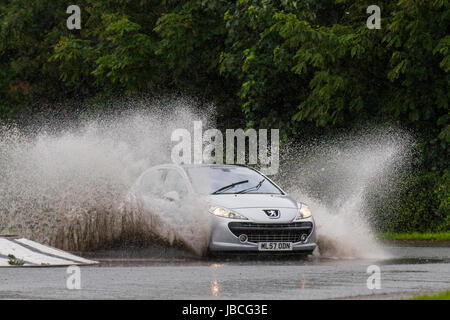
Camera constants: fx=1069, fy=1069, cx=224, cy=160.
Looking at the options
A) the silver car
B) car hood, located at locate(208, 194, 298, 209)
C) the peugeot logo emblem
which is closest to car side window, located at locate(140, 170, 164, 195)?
the silver car

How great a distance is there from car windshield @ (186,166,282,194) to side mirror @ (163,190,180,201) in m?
0.35

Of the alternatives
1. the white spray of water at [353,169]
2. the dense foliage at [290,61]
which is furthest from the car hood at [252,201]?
the dense foliage at [290,61]

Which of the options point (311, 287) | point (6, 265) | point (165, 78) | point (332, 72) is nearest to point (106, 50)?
point (165, 78)

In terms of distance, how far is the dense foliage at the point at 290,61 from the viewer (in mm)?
25516

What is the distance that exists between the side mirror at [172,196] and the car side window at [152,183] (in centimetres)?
52

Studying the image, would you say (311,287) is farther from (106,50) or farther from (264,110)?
(106,50)

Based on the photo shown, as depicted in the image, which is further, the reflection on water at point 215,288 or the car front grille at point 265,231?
the car front grille at point 265,231

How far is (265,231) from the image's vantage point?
16625mm

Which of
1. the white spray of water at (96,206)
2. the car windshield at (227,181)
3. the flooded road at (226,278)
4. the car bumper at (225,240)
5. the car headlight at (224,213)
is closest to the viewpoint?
the flooded road at (226,278)

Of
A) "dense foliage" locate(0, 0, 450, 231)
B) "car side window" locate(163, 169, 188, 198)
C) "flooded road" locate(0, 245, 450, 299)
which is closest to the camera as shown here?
"flooded road" locate(0, 245, 450, 299)

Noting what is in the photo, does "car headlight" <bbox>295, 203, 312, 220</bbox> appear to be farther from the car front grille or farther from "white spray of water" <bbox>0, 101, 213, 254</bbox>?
"white spray of water" <bbox>0, 101, 213, 254</bbox>

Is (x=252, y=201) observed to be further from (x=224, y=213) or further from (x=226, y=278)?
(x=226, y=278)

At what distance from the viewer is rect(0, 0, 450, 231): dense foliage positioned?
83.7 feet

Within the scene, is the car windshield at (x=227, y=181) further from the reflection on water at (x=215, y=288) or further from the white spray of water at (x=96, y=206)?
the reflection on water at (x=215, y=288)
